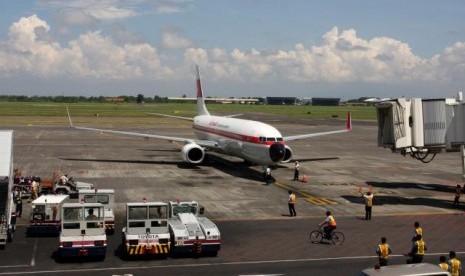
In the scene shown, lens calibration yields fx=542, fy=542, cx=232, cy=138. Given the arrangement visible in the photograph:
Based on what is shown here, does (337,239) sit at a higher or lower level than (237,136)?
lower

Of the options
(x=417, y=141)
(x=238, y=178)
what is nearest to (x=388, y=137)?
(x=417, y=141)

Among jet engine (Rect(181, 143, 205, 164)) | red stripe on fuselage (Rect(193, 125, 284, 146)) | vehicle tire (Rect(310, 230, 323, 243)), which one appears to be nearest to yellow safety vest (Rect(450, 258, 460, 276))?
vehicle tire (Rect(310, 230, 323, 243))

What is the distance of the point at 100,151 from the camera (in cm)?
7319

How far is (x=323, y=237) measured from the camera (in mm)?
28344

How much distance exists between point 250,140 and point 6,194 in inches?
989

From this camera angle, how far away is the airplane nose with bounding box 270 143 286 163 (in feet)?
151

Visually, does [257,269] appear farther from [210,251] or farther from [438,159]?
[438,159]

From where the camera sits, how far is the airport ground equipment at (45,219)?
29031 mm

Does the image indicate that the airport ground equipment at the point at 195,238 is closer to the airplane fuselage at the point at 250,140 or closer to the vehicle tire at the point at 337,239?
the vehicle tire at the point at 337,239

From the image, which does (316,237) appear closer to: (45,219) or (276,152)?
(45,219)

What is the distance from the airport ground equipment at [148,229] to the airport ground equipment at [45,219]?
18.9 feet

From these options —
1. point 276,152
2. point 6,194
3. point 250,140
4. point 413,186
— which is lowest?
point 413,186

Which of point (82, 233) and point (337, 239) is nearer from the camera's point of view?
point (82, 233)

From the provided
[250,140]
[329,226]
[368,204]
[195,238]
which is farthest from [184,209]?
[250,140]
